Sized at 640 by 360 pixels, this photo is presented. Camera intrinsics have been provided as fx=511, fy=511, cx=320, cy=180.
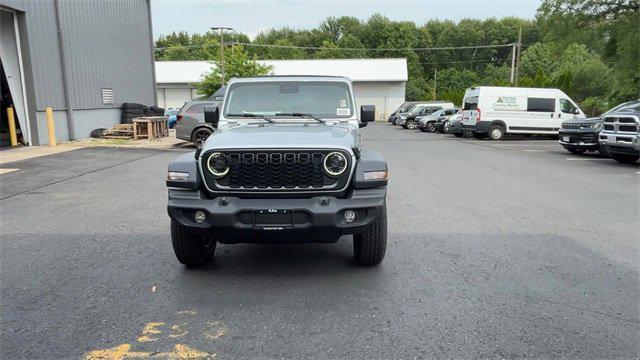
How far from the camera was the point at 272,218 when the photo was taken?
4148mm

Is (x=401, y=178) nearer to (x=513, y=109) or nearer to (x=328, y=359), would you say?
(x=328, y=359)

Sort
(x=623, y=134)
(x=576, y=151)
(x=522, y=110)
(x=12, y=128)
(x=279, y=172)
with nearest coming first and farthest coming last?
1. (x=279, y=172)
2. (x=623, y=134)
3. (x=12, y=128)
4. (x=576, y=151)
5. (x=522, y=110)

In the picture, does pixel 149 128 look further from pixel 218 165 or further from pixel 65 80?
pixel 218 165

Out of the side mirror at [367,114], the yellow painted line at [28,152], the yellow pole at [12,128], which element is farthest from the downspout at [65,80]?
the side mirror at [367,114]

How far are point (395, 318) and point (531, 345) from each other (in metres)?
0.93

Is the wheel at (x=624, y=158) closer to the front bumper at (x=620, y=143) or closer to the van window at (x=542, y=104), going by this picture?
the front bumper at (x=620, y=143)

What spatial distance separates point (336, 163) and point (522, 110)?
20.1 m

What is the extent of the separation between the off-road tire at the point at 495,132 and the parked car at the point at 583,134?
6.59 metres

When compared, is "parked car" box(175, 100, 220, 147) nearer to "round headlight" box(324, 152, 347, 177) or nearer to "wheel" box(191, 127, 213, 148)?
"wheel" box(191, 127, 213, 148)

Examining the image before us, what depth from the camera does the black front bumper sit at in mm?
4121

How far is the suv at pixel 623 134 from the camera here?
39.6ft

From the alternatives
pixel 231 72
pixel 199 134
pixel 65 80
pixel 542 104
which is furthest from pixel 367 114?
pixel 231 72

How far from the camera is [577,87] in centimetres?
6116

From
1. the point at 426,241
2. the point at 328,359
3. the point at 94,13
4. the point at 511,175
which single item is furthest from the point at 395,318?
the point at 94,13
